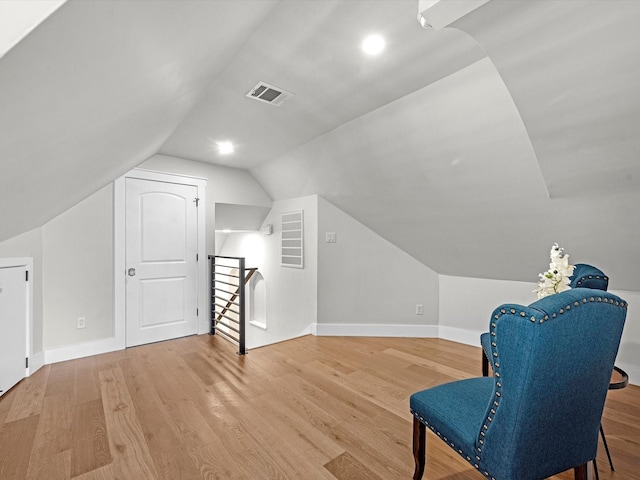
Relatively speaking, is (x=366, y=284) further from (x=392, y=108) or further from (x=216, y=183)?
(x=216, y=183)

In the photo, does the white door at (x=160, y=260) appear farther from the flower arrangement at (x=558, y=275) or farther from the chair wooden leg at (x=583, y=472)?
the chair wooden leg at (x=583, y=472)

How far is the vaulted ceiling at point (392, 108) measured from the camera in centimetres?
114

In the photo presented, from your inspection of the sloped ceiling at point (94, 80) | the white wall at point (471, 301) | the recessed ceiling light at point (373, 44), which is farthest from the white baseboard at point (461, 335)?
the sloped ceiling at point (94, 80)

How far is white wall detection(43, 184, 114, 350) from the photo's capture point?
3.10m

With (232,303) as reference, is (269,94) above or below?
above

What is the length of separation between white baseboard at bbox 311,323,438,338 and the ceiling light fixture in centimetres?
254

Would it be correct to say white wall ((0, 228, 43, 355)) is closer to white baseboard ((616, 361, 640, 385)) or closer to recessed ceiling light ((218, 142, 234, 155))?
recessed ceiling light ((218, 142, 234, 155))

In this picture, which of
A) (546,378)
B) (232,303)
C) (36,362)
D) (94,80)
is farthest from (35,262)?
(546,378)

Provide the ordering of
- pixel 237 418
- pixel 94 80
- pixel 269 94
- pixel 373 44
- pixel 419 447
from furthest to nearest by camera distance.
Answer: pixel 269 94 < pixel 237 418 < pixel 373 44 < pixel 419 447 < pixel 94 80

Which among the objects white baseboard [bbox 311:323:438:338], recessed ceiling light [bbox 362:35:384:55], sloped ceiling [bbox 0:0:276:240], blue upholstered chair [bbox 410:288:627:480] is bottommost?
white baseboard [bbox 311:323:438:338]

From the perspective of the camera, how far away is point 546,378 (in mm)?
974

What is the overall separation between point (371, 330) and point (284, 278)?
5.04ft

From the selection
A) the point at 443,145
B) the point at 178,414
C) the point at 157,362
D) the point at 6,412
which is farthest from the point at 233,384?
the point at 443,145

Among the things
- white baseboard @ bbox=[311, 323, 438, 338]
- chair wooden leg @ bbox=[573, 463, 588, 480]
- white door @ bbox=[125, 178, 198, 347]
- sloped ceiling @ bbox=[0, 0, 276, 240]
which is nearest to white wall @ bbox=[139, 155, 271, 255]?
white door @ bbox=[125, 178, 198, 347]
